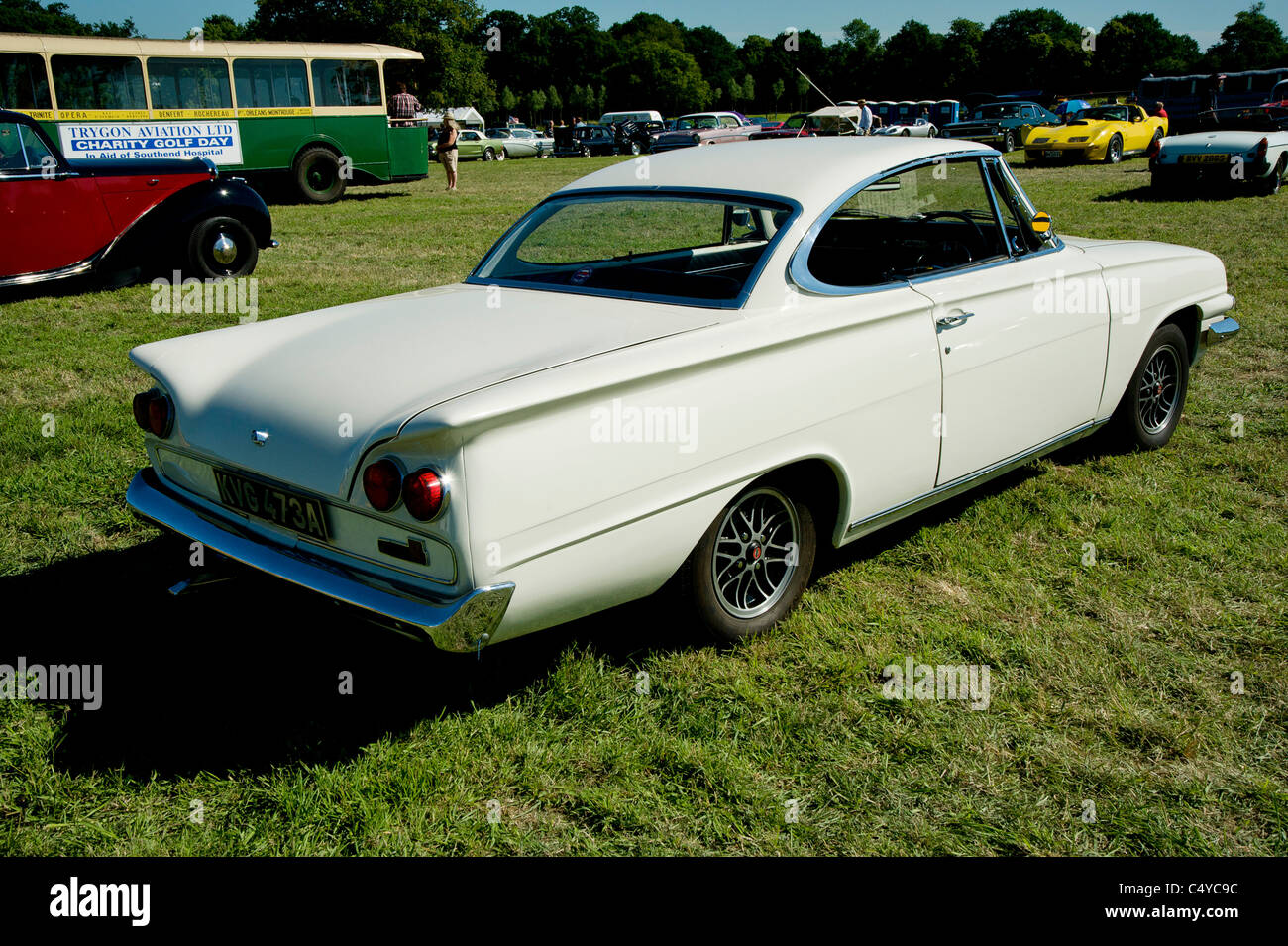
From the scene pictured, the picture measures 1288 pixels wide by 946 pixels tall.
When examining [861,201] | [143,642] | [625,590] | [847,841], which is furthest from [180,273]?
[847,841]

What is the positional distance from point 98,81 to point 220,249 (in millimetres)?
7456

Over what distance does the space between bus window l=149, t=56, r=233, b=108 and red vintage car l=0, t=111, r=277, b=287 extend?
695 cm

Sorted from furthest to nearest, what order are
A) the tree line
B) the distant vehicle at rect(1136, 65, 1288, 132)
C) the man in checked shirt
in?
the tree line
the distant vehicle at rect(1136, 65, 1288, 132)
the man in checked shirt

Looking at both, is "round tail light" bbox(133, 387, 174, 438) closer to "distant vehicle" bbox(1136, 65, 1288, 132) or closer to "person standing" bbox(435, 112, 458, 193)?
"person standing" bbox(435, 112, 458, 193)

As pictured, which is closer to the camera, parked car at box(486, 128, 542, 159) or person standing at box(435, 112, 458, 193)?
person standing at box(435, 112, 458, 193)

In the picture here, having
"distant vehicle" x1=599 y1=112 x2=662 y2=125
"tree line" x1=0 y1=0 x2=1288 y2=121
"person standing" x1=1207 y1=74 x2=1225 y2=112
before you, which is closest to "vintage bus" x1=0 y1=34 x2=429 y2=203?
"distant vehicle" x1=599 y1=112 x2=662 y2=125

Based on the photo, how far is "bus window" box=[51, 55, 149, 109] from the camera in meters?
14.3

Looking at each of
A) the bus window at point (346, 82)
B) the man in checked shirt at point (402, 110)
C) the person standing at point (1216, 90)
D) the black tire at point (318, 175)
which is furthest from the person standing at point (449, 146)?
the person standing at point (1216, 90)

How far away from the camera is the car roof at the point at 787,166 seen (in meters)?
3.32

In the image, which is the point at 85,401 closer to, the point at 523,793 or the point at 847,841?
the point at 523,793

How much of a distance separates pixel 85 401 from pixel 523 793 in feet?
14.7
